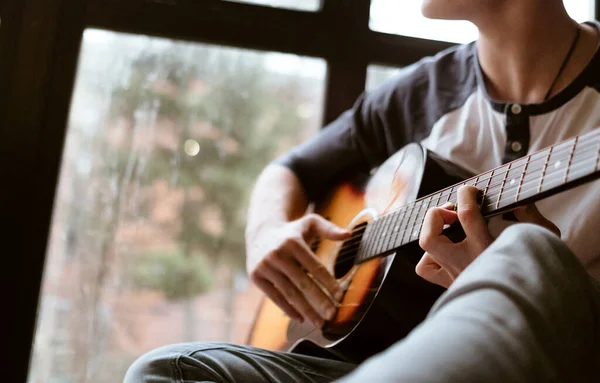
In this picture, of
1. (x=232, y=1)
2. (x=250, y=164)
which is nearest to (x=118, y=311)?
(x=250, y=164)

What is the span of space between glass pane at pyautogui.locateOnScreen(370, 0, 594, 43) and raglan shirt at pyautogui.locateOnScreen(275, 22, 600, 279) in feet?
1.17

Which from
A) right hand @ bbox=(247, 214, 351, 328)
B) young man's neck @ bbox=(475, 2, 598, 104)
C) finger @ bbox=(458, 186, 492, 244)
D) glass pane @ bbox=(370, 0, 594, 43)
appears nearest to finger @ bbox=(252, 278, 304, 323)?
right hand @ bbox=(247, 214, 351, 328)

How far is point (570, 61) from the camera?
40.3 inches

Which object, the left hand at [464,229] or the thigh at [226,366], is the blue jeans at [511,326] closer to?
the left hand at [464,229]

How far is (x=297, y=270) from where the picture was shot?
111cm

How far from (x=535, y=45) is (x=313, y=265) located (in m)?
0.56

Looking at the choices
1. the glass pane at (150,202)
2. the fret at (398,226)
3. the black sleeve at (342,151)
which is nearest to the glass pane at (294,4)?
the glass pane at (150,202)

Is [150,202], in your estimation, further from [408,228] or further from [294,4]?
[408,228]

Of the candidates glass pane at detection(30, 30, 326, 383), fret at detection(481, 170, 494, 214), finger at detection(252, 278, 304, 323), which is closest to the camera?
fret at detection(481, 170, 494, 214)

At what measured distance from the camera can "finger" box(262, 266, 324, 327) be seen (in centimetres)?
106

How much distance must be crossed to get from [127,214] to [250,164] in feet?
1.08

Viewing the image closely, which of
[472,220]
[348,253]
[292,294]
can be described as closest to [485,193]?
[472,220]

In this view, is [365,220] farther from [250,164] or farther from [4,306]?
[4,306]

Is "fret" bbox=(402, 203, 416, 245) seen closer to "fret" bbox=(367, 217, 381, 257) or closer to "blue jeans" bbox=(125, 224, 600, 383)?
"fret" bbox=(367, 217, 381, 257)
